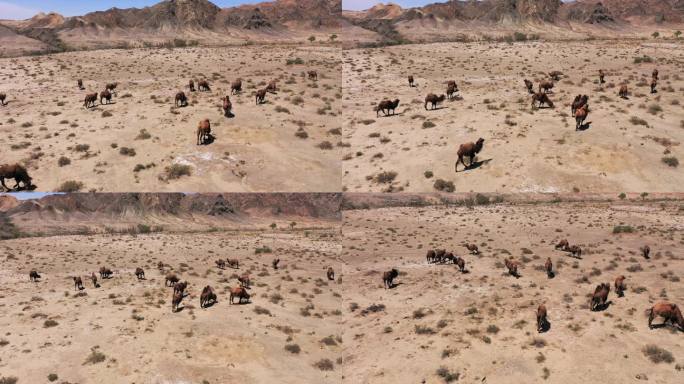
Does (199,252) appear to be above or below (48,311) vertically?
below

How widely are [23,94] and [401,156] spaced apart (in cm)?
3332

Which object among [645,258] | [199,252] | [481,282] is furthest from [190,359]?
[199,252]

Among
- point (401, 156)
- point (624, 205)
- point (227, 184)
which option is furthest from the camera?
point (624, 205)

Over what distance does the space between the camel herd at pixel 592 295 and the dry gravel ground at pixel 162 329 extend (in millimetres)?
7704

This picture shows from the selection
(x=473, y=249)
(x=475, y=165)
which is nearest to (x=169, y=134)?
(x=475, y=165)

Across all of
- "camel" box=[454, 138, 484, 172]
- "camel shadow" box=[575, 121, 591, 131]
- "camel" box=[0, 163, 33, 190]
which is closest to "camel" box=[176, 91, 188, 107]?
"camel" box=[0, 163, 33, 190]

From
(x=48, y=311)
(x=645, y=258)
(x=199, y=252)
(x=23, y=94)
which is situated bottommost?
(x=199, y=252)

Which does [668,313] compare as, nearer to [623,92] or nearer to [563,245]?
[563,245]

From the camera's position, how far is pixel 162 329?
25578 millimetres

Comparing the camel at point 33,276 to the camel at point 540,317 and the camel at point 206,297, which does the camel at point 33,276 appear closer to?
the camel at point 206,297

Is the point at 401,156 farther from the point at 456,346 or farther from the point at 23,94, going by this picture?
the point at 23,94

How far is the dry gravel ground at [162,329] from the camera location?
21.9 metres

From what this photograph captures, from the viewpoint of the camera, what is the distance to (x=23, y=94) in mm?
41312

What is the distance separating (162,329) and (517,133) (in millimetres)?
25147
